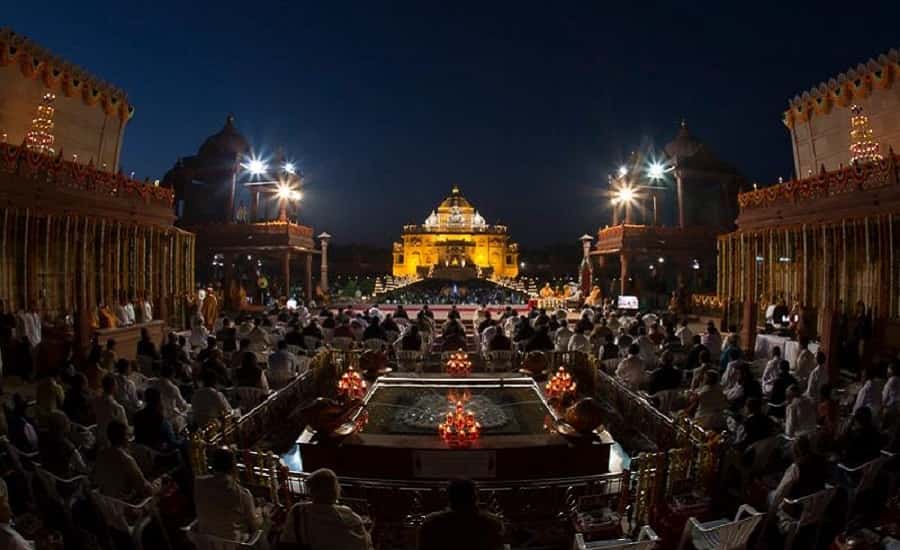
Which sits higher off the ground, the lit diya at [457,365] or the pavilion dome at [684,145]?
the pavilion dome at [684,145]

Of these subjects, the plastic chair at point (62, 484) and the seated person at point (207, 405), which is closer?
the plastic chair at point (62, 484)

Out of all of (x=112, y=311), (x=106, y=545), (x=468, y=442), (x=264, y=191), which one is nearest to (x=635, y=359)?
(x=468, y=442)

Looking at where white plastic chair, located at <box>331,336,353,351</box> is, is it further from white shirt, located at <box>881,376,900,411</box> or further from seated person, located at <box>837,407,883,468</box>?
seated person, located at <box>837,407,883,468</box>

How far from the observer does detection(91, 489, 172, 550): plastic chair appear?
4.78 metres

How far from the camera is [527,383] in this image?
1048cm

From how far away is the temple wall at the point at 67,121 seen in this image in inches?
712

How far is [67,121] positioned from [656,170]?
24.5 meters

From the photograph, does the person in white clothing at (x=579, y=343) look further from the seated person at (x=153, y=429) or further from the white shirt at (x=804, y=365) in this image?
the seated person at (x=153, y=429)

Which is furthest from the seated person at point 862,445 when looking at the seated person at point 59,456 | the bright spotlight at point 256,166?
the bright spotlight at point 256,166

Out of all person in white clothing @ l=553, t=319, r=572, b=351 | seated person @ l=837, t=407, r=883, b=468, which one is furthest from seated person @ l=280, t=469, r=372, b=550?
person in white clothing @ l=553, t=319, r=572, b=351

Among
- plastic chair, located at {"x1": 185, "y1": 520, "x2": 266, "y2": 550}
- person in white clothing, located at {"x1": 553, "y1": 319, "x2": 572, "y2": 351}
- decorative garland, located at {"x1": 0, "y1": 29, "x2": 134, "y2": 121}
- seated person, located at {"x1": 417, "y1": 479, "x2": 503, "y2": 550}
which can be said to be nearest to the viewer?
seated person, located at {"x1": 417, "y1": 479, "x2": 503, "y2": 550}

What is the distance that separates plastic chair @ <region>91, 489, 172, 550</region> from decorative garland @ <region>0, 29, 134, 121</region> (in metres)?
17.3

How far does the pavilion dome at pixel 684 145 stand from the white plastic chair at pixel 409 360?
24102 mm

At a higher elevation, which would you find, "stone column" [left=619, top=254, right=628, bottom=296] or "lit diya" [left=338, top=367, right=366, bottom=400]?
"stone column" [left=619, top=254, right=628, bottom=296]
